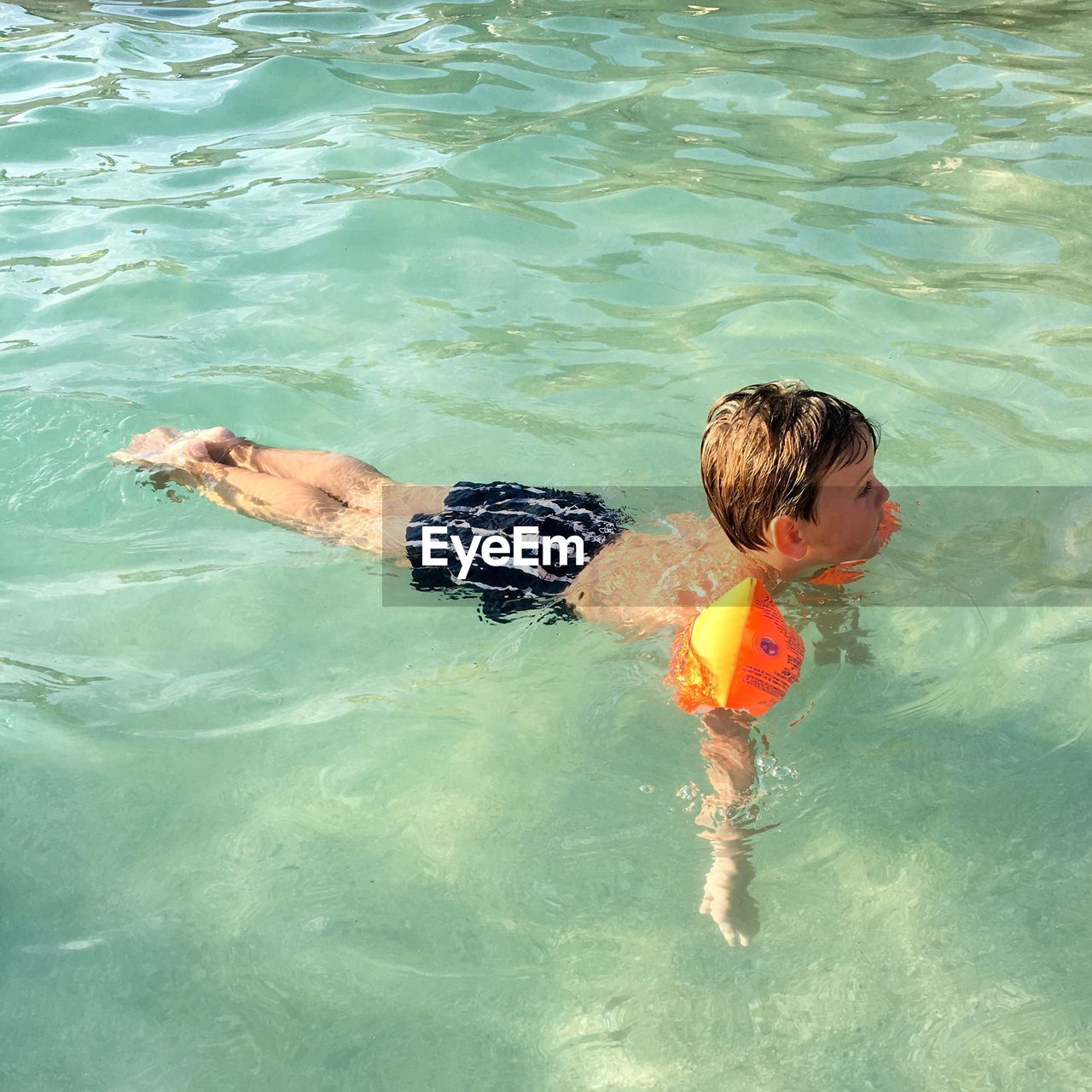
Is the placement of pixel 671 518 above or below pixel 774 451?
below

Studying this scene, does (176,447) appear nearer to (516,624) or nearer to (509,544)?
(509,544)

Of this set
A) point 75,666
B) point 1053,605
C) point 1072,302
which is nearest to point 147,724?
point 75,666

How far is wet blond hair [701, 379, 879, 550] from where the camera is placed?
128 inches

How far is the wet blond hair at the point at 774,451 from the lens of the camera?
3.26m

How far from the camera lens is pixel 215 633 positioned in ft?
12.6

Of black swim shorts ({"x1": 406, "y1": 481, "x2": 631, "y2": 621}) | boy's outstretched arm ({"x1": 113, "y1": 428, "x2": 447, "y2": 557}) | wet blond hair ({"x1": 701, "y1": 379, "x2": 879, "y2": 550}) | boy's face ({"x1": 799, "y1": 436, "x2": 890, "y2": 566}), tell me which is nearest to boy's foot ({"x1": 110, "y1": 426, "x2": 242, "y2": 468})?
boy's outstretched arm ({"x1": 113, "y1": 428, "x2": 447, "y2": 557})

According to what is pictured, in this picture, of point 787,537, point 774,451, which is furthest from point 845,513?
point 774,451

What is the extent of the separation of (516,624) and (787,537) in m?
0.94

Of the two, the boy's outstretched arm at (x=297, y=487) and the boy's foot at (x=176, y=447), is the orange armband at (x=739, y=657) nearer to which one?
the boy's outstretched arm at (x=297, y=487)

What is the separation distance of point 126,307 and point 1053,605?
4.17 metres

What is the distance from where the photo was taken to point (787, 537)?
338 cm
